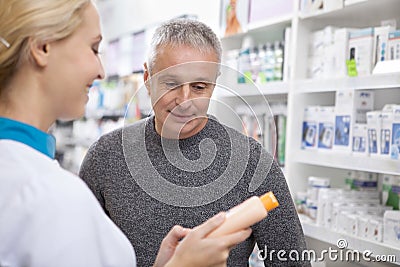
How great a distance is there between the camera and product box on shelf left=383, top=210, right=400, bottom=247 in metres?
2.27

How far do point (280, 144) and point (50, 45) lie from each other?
85.7 inches

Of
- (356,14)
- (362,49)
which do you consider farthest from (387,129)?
(356,14)

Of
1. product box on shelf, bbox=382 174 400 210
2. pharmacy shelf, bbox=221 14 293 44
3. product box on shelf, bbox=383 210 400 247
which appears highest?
pharmacy shelf, bbox=221 14 293 44

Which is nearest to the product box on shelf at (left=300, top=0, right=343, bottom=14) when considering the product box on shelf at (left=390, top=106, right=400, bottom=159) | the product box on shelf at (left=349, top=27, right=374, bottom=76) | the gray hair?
the product box on shelf at (left=349, top=27, right=374, bottom=76)

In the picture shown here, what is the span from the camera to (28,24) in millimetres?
1025

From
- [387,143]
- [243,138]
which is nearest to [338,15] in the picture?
[387,143]

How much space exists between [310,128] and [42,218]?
214 centimetres

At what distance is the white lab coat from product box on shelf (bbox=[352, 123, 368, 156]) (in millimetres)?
1754

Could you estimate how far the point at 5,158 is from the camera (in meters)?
0.97

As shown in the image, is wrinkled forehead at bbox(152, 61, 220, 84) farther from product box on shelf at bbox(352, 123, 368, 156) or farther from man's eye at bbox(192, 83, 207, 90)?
product box on shelf at bbox(352, 123, 368, 156)

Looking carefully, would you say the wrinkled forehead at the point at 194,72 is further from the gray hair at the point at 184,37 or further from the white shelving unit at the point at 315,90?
the white shelving unit at the point at 315,90

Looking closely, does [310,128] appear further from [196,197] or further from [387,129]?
[196,197]

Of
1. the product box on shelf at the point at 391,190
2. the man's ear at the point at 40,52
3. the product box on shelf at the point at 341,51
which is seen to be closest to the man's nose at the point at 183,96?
the man's ear at the point at 40,52

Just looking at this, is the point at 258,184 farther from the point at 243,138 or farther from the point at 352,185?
the point at 352,185
